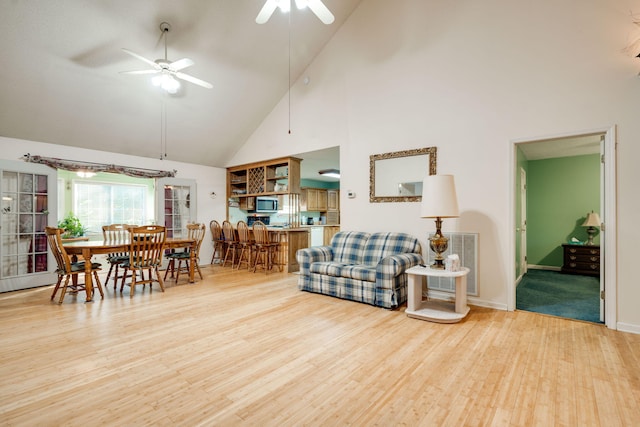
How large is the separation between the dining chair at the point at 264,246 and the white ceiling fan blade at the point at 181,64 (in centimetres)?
299

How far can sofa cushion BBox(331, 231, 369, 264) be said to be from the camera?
4.38 meters

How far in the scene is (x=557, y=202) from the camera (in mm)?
6207

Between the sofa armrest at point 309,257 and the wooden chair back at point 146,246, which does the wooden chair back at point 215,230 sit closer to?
the wooden chair back at point 146,246

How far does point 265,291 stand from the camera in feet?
14.5

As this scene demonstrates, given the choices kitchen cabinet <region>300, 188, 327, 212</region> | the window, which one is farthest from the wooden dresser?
the window

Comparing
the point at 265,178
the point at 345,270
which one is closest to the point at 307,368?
the point at 345,270

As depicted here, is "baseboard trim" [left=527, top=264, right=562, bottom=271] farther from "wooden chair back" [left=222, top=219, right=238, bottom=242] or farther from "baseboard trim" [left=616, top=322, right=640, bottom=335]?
"wooden chair back" [left=222, top=219, right=238, bottom=242]

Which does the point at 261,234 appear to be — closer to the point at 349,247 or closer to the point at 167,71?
the point at 349,247

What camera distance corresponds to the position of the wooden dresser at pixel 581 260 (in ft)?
17.5

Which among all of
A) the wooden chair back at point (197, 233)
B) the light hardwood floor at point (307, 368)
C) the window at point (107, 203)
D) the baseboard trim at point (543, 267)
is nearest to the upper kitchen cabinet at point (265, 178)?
the wooden chair back at point (197, 233)

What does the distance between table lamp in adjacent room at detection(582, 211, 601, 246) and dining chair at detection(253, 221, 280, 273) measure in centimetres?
583

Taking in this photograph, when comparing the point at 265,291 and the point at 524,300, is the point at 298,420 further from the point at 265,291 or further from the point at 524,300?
the point at 524,300

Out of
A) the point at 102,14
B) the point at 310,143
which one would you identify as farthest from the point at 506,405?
the point at 102,14

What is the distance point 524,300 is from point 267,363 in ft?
11.4
